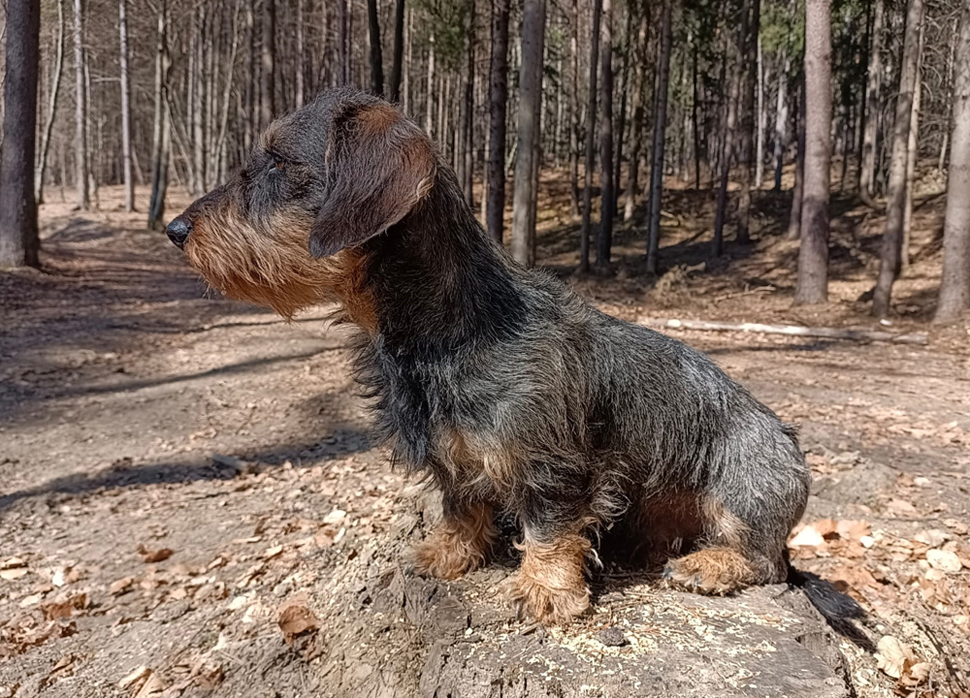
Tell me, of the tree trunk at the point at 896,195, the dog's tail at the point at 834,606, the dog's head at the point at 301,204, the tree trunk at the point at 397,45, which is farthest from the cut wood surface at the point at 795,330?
the dog's head at the point at 301,204

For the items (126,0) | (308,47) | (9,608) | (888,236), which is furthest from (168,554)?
(308,47)

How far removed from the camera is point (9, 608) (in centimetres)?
467

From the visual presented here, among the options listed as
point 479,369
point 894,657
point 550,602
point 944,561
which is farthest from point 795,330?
point 479,369

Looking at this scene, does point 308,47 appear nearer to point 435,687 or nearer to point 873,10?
point 873,10

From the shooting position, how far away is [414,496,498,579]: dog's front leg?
349 centimetres

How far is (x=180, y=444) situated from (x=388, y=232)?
18.5 feet

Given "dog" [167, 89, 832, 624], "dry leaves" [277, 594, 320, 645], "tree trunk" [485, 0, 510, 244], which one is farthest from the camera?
"tree trunk" [485, 0, 510, 244]

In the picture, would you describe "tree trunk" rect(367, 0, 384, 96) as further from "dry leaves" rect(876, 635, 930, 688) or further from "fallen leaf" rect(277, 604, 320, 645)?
"dry leaves" rect(876, 635, 930, 688)

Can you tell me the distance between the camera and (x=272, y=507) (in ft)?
20.2

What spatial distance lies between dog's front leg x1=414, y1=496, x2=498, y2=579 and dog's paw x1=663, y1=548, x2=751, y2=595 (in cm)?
91

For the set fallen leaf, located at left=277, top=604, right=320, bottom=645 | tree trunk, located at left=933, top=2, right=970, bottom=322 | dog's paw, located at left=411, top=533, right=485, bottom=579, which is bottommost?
fallen leaf, located at left=277, top=604, right=320, bottom=645

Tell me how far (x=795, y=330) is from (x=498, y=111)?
7.14 metres

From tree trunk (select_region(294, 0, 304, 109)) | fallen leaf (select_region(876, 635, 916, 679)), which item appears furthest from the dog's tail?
tree trunk (select_region(294, 0, 304, 109))

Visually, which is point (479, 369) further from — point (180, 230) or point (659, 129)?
point (659, 129)
